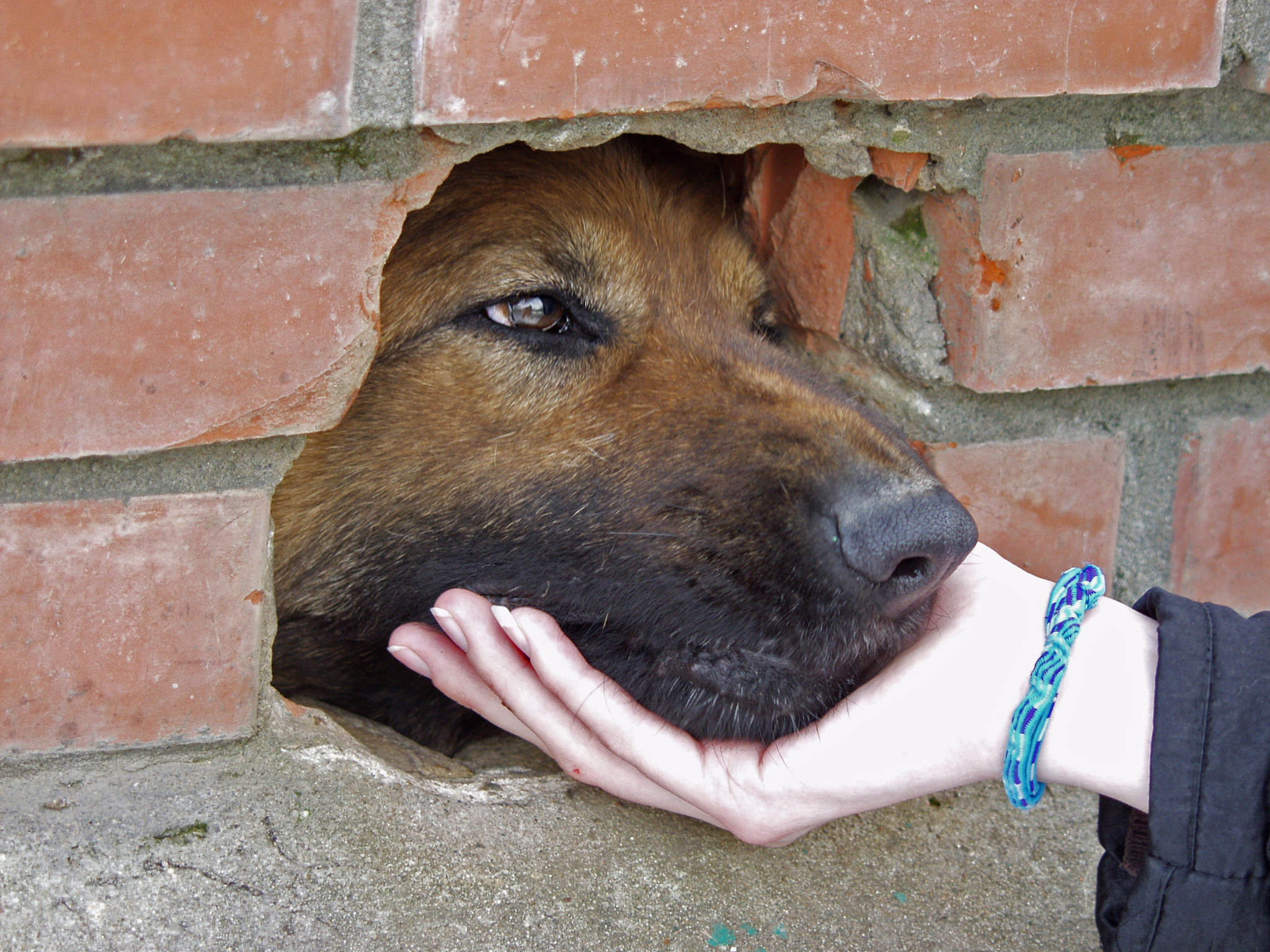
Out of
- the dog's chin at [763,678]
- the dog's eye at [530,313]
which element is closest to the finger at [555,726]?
the dog's chin at [763,678]

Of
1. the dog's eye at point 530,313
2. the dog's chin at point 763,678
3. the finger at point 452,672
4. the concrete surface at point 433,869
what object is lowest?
the concrete surface at point 433,869

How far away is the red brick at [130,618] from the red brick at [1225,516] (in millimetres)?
1486

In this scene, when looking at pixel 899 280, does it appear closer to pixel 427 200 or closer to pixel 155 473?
pixel 427 200

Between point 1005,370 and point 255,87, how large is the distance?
1.17m

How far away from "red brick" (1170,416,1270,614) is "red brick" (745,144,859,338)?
0.66 metres

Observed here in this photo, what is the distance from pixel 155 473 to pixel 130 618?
19cm

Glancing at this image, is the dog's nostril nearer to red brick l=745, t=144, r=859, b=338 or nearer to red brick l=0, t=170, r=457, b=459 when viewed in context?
red brick l=745, t=144, r=859, b=338

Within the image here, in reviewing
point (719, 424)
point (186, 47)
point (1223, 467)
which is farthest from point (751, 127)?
point (1223, 467)

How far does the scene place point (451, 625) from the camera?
5.43ft

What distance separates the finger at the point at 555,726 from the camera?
62.5 inches

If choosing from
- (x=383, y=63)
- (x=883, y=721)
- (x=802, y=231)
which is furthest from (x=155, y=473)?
(x=802, y=231)

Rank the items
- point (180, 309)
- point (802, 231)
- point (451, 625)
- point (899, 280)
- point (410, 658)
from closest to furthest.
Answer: point (180, 309)
point (451, 625)
point (410, 658)
point (899, 280)
point (802, 231)

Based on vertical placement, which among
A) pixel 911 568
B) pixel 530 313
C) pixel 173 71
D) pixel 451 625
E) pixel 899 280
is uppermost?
pixel 173 71

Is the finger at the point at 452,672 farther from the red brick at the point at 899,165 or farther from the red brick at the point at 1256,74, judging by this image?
the red brick at the point at 1256,74
